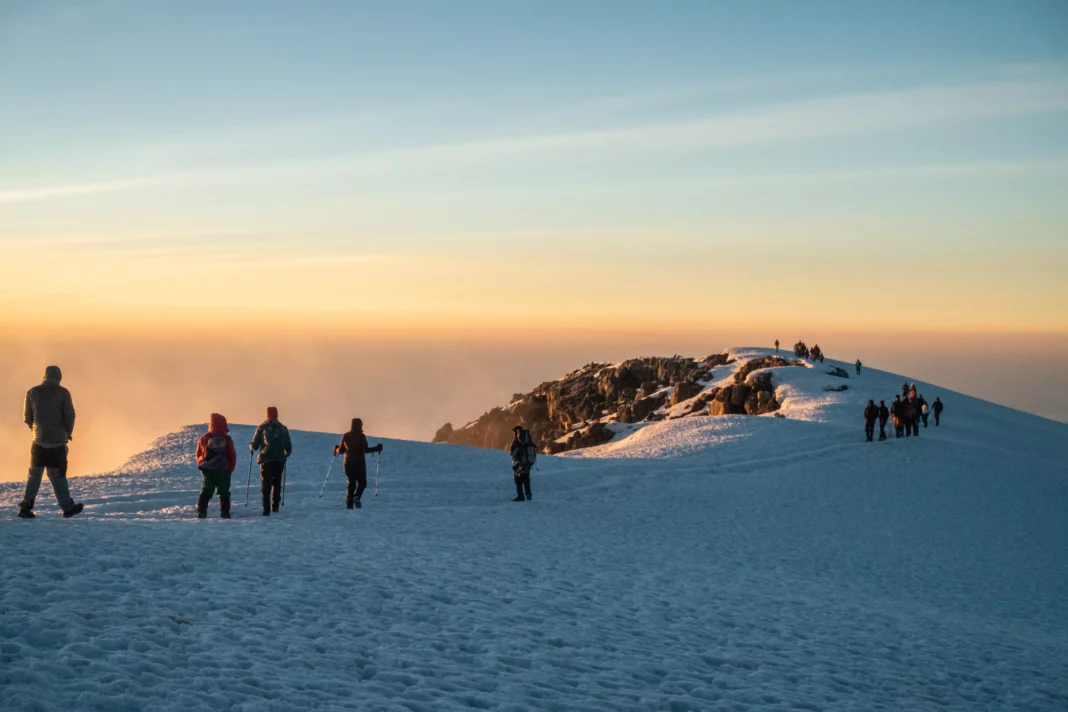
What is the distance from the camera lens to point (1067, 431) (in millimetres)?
53125

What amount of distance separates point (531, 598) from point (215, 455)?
28.5ft

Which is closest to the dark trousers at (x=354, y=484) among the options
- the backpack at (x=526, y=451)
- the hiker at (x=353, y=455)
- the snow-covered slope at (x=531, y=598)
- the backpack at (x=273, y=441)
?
the hiker at (x=353, y=455)

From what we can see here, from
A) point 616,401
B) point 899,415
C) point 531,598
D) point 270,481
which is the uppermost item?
point 616,401

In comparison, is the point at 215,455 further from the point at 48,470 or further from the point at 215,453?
the point at 48,470

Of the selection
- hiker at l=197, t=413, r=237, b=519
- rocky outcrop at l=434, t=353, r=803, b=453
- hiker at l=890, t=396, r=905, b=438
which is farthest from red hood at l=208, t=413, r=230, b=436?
rocky outcrop at l=434, t=353, r=803, b=453

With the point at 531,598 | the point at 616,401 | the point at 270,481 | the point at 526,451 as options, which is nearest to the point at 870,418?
the point at 526,451

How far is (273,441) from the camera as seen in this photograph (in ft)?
59.6

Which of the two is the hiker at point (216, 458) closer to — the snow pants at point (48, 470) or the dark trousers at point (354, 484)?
the snow pants at point (48, 470)

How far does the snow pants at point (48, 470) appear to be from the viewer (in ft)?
46.4

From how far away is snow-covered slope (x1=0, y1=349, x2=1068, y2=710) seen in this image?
803 cm

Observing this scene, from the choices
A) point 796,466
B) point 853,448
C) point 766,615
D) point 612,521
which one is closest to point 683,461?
point 796,466

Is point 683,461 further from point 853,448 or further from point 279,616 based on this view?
point 279,616

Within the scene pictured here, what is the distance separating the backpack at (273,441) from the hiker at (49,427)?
14.2ft

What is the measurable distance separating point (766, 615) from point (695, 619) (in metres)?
1.56
